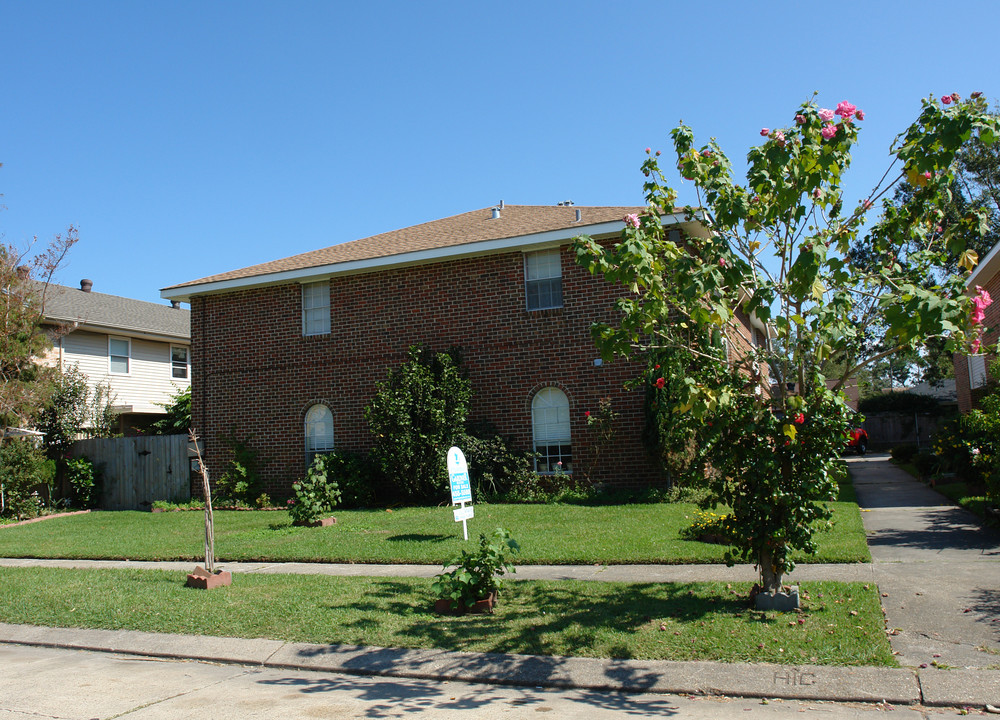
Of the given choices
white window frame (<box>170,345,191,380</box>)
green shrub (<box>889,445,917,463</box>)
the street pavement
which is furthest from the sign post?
white window frame (<box>170,345,191,380</box>)

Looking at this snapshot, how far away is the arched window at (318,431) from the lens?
707 inches

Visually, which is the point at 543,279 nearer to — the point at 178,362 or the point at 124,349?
the point at 124,349

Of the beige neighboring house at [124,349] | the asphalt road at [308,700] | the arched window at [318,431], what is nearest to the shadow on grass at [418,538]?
the asphalt road at [308,700]

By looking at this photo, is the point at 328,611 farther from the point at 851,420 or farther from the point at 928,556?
the point at 928,556

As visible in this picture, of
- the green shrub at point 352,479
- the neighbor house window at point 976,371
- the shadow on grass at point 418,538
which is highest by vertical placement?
the neighbor house window at point 976,371

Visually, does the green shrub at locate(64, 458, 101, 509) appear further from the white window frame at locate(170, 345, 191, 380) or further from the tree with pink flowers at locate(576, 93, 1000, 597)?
the tree with pink flowers at locate(576, 93, 1000, 597)

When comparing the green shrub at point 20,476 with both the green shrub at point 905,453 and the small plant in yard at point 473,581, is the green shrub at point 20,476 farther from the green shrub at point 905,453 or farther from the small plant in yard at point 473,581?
the green shrub at point 905,453

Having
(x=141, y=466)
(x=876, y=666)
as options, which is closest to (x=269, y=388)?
(x=141, y=466)

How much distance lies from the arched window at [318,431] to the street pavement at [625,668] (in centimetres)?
999

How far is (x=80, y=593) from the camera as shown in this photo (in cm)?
896

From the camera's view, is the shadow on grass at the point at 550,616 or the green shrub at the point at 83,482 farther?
the green shrub at the point at 83,482

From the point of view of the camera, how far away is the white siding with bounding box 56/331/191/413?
955 inches

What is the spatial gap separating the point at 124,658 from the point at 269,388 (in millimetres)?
11890

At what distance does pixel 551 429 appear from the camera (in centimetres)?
1586
